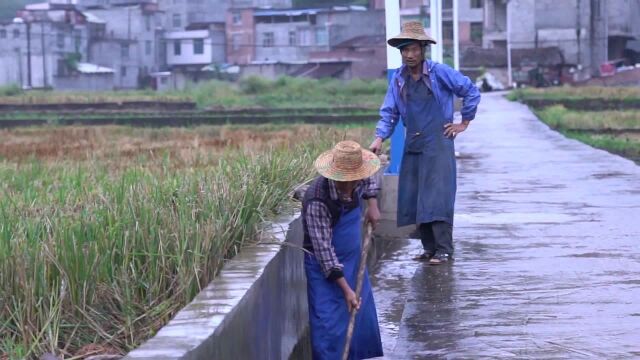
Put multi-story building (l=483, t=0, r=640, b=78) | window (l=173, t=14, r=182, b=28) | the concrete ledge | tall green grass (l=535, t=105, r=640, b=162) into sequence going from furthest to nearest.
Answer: window (l=173, t=14, r=182, b=28), multi-story building (l=483, t=0, r=640, b=78), tall green grass (l=535, t=105, r=640, b=162), the concrete ledge

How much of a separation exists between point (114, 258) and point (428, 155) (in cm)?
329

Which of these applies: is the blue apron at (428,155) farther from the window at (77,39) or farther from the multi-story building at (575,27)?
the window at (77,39)

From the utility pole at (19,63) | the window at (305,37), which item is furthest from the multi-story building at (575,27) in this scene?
the utility pole at (19,63)

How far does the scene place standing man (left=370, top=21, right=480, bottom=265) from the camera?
26.9 ft

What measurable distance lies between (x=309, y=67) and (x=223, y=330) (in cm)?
6997

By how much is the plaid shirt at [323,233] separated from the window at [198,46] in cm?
8033

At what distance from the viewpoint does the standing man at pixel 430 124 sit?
8.20 meters

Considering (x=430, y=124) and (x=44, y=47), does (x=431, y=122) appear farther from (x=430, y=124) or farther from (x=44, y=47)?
(x=44, y=47)

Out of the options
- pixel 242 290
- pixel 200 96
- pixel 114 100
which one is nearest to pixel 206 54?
pixel 200 96

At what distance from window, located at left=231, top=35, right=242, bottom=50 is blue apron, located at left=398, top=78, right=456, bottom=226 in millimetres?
75775

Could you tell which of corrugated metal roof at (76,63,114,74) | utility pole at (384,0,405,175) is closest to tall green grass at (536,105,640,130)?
utility pole at (384,0,405,175)

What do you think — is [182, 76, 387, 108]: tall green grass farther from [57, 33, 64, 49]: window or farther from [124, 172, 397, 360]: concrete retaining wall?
[124, 172, 397, 360]: concrete retaining wall

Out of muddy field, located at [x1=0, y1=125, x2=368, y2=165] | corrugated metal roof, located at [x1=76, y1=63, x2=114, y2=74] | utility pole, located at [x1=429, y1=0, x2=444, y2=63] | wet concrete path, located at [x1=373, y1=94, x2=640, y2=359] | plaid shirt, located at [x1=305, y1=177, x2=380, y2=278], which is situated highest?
corrugated metal roof, located at [x1=76, y1=63, x2=114, y2=74]

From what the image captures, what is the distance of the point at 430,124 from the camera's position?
8242 millimetres
